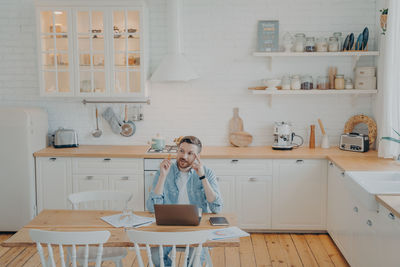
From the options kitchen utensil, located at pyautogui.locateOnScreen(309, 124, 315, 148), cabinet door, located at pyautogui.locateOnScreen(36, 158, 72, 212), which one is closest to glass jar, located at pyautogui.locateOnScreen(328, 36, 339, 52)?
kitchen utensil, located at pyautogui.locateOnScreen(309, 124, 315, 148)

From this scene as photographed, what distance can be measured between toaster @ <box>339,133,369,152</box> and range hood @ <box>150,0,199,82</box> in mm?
1848

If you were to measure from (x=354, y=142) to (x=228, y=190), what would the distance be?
152cm

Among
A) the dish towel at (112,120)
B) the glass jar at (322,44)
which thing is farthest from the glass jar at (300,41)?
the dish towel at (112,120)

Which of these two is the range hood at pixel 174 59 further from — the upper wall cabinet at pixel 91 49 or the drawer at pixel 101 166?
the drawer at pixel 101 166

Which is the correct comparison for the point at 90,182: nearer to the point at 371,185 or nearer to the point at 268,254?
the point at 268,254

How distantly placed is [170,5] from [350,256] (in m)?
3.25

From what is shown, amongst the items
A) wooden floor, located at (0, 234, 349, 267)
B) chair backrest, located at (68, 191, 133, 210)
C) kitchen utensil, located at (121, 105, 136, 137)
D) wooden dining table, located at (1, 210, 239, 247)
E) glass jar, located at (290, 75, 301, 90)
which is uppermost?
glass jar, located at (290, 75, 301, 90)

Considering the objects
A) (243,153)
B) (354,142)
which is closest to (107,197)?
(243,153)

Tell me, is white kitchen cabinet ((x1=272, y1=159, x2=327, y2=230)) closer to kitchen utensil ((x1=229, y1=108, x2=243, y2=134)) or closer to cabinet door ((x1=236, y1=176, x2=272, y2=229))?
cabinet door ((x1=236, y1=176, x2=272, y2=229))

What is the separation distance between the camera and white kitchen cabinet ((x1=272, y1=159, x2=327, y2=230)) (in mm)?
4844

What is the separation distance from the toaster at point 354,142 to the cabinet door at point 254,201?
1.00m

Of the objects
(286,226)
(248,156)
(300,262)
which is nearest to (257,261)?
(300,262)

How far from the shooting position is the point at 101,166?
5000 mm

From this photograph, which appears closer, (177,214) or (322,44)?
(177,214)
